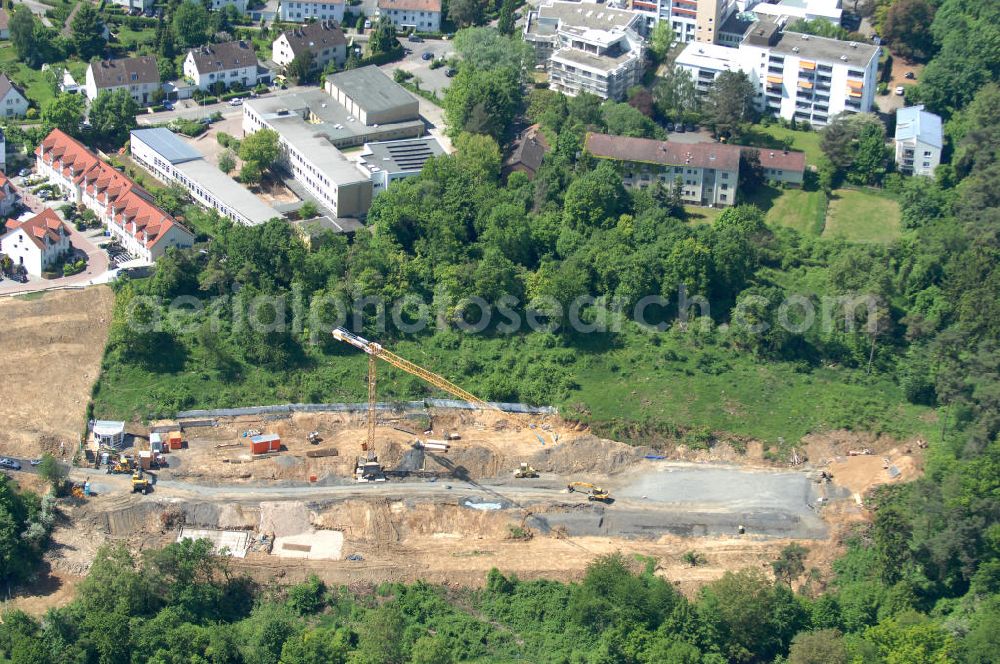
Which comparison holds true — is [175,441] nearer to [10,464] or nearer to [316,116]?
[10,464]

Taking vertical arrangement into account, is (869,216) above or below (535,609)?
above

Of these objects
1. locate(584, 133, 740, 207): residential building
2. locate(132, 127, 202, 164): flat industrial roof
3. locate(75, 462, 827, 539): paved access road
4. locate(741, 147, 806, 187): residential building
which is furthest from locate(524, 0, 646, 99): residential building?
locate(75, 462, 827, 539): paved access road

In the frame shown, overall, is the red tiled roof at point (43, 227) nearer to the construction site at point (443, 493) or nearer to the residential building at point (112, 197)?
the residential building at point (112, 197)

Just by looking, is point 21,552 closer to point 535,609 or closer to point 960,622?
point 535,609

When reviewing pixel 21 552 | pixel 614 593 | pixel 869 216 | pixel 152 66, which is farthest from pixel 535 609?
pixel 152 66

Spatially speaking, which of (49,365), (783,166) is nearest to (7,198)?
(49,365)

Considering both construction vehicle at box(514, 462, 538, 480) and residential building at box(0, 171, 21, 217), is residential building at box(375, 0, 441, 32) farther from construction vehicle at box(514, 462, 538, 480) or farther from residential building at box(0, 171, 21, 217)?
construction vehicle at box(514, 462, 538, 480)

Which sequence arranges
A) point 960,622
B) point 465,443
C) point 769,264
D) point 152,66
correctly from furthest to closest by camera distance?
point 152,66 < point 769,264 < point 465,443 < point 960,622
